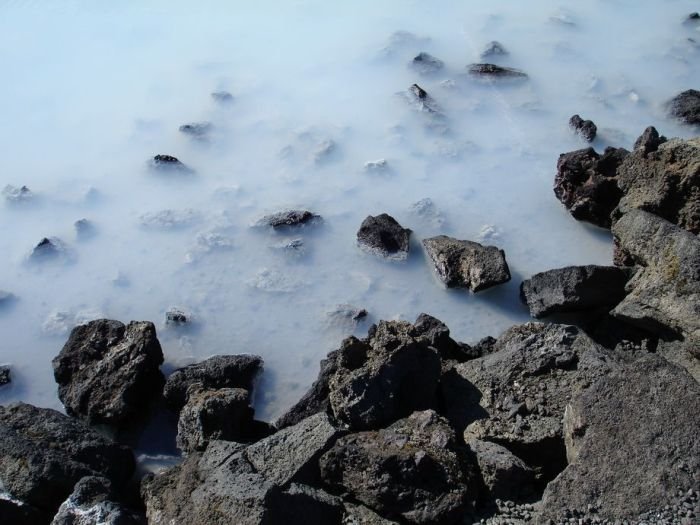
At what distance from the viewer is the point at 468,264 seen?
5023 mm

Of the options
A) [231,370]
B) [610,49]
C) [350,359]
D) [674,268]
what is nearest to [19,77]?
[231,370]

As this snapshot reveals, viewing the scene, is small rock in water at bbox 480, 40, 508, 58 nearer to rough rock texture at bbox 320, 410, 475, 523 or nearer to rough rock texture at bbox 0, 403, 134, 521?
rough rock texture at bbox 320, 410, 475, 523

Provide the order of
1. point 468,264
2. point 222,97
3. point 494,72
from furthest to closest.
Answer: point 494,72 → point 222,97 → point 468,264

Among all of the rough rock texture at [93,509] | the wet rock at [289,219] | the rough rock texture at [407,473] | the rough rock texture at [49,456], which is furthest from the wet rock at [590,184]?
the rough rock texture at [93,509]

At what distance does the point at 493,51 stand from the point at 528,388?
4.20 meters

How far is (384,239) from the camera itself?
530cm

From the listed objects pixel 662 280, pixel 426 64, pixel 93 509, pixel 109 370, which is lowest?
pixel 109 370

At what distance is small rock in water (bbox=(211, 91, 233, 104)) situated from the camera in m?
6.79

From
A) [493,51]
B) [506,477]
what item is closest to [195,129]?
[493,51]

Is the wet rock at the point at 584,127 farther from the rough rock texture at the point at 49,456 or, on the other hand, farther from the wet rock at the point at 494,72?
the rough rock texture at the point at 49,456

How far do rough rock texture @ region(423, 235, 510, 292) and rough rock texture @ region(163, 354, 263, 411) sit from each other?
4.48ft

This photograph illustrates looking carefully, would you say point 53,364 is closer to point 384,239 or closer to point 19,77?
point 384,239

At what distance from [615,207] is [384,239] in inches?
61.6

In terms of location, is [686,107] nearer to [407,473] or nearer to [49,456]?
[407,473]
